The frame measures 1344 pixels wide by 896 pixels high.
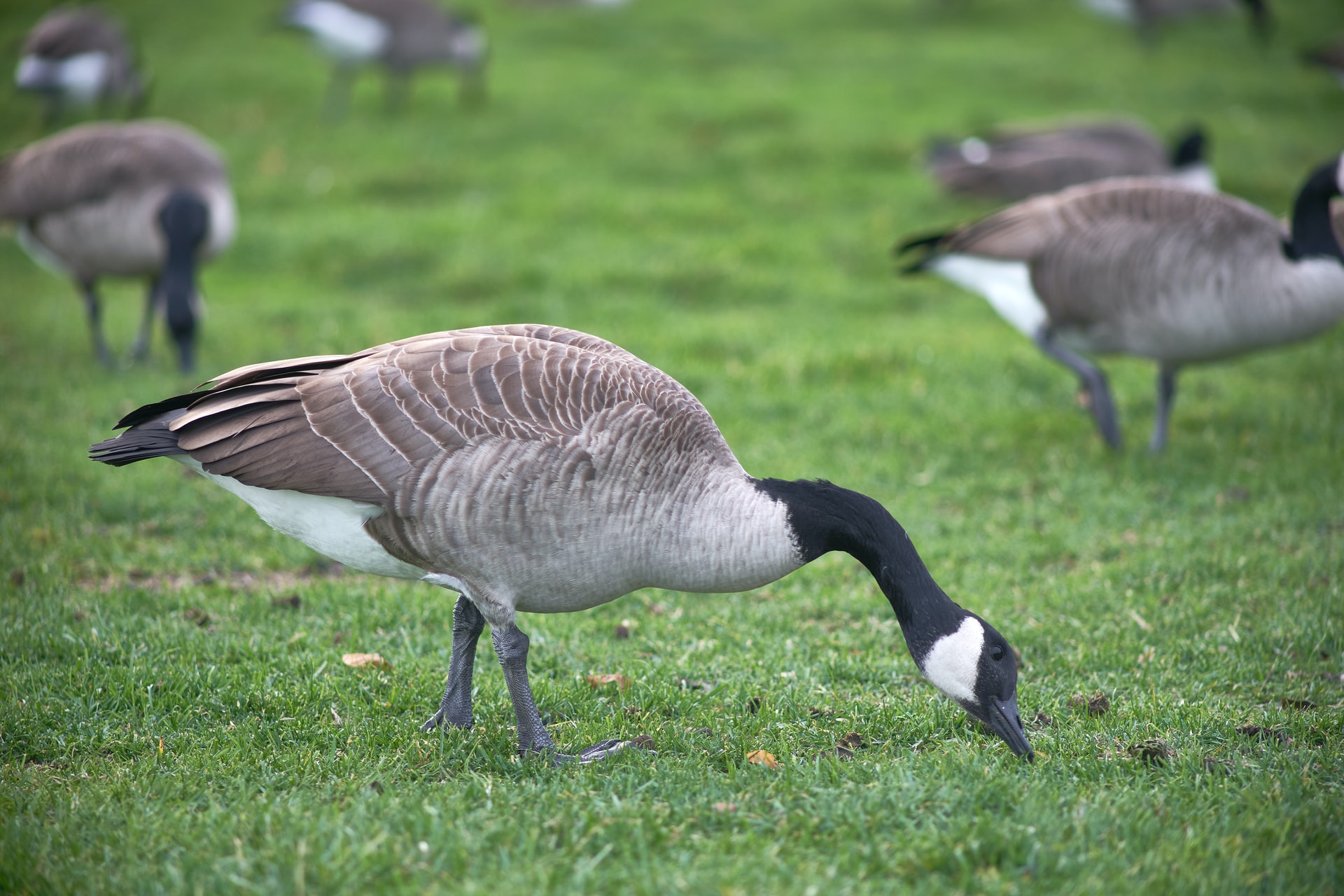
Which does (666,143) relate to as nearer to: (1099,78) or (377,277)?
(377,277)

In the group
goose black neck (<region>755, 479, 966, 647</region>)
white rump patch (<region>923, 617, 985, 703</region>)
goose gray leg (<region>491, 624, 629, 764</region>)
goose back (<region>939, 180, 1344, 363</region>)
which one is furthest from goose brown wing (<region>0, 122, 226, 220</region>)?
white rump patch (<region>923, 617, 985, 703</region>)

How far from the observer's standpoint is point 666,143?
14.2 meters

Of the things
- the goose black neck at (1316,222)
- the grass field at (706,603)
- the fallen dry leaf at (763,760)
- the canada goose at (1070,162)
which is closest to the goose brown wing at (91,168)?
the grass field at (706,603)

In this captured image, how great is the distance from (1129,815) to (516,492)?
2212mm

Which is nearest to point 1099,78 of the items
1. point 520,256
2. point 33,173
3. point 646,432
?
point 520,256

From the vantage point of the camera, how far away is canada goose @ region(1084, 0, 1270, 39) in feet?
60.9

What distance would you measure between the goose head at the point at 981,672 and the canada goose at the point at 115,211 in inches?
272

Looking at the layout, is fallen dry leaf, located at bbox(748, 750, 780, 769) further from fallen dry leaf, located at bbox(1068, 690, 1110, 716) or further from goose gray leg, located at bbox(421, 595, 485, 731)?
fallen dry leaf, located at bbox(1068, 690, 1110, 716)

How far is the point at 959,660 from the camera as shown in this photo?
390 cm

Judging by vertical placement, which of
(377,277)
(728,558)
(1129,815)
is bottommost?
(377,277)

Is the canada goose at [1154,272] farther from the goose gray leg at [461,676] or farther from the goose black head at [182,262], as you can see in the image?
the goose black head at [182,262]

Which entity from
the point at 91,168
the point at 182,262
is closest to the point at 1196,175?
the point at 182,262

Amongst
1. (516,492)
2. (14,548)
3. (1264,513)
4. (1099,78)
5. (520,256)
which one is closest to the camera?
(516,492)

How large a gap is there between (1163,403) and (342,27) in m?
12.0
